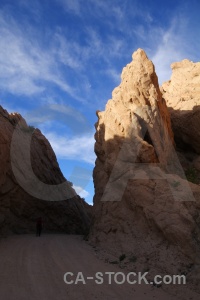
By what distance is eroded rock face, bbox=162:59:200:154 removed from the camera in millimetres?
25438

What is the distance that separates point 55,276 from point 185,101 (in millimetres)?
22861

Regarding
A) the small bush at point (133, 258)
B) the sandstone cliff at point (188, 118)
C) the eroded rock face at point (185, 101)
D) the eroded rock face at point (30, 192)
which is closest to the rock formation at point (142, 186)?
the small bush at point (133, 258)

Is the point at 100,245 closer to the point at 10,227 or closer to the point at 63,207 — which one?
the point at 10,227

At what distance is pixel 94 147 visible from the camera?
23406mm

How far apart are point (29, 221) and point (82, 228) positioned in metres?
6.92

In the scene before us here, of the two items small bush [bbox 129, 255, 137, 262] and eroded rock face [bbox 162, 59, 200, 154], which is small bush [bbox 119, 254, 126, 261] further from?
eroded rock face [bbox 162, 59, 200, 154]

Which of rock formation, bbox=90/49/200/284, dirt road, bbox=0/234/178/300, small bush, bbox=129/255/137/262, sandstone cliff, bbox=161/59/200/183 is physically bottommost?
dirt road, bbox=0/234/178/300

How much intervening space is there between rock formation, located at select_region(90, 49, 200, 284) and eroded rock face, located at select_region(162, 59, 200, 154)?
3.76 metres

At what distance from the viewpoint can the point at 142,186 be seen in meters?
15.3

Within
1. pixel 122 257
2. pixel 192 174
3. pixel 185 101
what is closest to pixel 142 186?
pixel 122 257

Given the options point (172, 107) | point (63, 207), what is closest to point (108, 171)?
point (63, 207)

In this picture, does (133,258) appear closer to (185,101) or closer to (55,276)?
(55,276)

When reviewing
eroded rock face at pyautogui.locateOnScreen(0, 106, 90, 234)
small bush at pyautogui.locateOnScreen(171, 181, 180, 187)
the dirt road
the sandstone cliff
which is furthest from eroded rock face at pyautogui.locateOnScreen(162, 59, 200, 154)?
the dirt road

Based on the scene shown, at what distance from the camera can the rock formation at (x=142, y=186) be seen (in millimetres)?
12453
